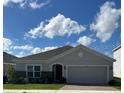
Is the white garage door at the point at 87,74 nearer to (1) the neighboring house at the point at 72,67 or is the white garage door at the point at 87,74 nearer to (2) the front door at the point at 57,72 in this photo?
(1) the neighboring house at the point at 72,67

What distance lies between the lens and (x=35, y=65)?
2606 centimetres

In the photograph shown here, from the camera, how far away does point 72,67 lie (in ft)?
82.8

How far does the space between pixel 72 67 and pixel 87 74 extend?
144cm

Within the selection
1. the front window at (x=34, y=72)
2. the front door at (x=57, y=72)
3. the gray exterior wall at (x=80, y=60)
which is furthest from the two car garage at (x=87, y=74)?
the front window at (x=34, y=72)

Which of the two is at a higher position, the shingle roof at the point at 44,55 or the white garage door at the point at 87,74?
the shingle roof at the point at 44,55

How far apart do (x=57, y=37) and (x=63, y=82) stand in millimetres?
8318

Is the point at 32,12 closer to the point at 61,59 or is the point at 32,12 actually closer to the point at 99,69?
the point at 61,59

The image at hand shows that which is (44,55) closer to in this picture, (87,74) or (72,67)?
(72,67)

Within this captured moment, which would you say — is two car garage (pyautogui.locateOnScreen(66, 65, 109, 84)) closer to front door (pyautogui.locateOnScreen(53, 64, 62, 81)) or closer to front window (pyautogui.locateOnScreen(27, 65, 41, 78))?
front door (pyautogui.locateOnScreen(53, 64, 62, 81))

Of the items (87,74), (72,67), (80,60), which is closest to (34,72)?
(72,67)

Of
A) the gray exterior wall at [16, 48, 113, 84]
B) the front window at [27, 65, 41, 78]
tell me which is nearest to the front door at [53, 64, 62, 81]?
the gray exterior wall at [16, 48, 113, 84]

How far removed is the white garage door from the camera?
24.8 metres

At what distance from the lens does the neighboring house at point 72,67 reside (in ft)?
81.3

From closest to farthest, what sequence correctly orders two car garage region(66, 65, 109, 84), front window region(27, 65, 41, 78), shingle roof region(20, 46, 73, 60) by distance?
1. two car garage region(66, 65, 109, 84)
2. front window region(27, 65, 41, 78)
3. shingle roof region(20, 46, 73, 60)
